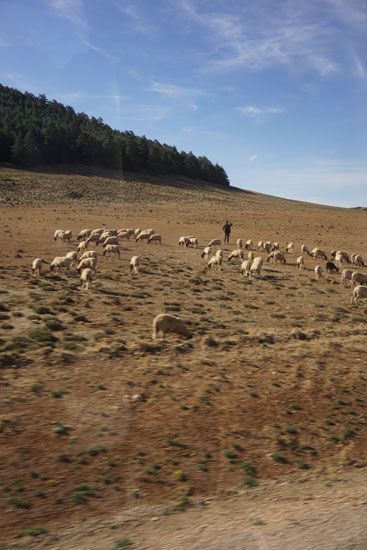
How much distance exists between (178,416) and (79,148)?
86271 mm

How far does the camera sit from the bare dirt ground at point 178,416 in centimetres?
716

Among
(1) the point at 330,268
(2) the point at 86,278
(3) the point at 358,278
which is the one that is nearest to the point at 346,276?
(3) the point at 358,278

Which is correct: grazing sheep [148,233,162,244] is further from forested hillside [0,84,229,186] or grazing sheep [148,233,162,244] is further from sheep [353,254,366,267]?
forested hillside [0,84,229,186]

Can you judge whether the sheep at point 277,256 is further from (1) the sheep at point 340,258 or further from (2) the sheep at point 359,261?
(2) the sheep at point 359,261

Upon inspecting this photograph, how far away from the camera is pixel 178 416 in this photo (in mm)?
10453

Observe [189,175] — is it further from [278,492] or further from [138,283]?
[278,492]

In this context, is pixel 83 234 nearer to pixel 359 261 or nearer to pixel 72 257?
pixel 72 257

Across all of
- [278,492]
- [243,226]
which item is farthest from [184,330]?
[243,226]

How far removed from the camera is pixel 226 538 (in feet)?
21.6

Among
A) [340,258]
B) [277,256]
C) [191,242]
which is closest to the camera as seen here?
[277,256]

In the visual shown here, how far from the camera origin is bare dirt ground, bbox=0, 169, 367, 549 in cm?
716

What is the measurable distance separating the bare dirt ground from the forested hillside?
64.8m

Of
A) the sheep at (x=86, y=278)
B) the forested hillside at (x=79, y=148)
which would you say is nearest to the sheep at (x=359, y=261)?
the sheep at (x=86, y=278)

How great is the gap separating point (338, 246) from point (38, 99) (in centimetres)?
11277
